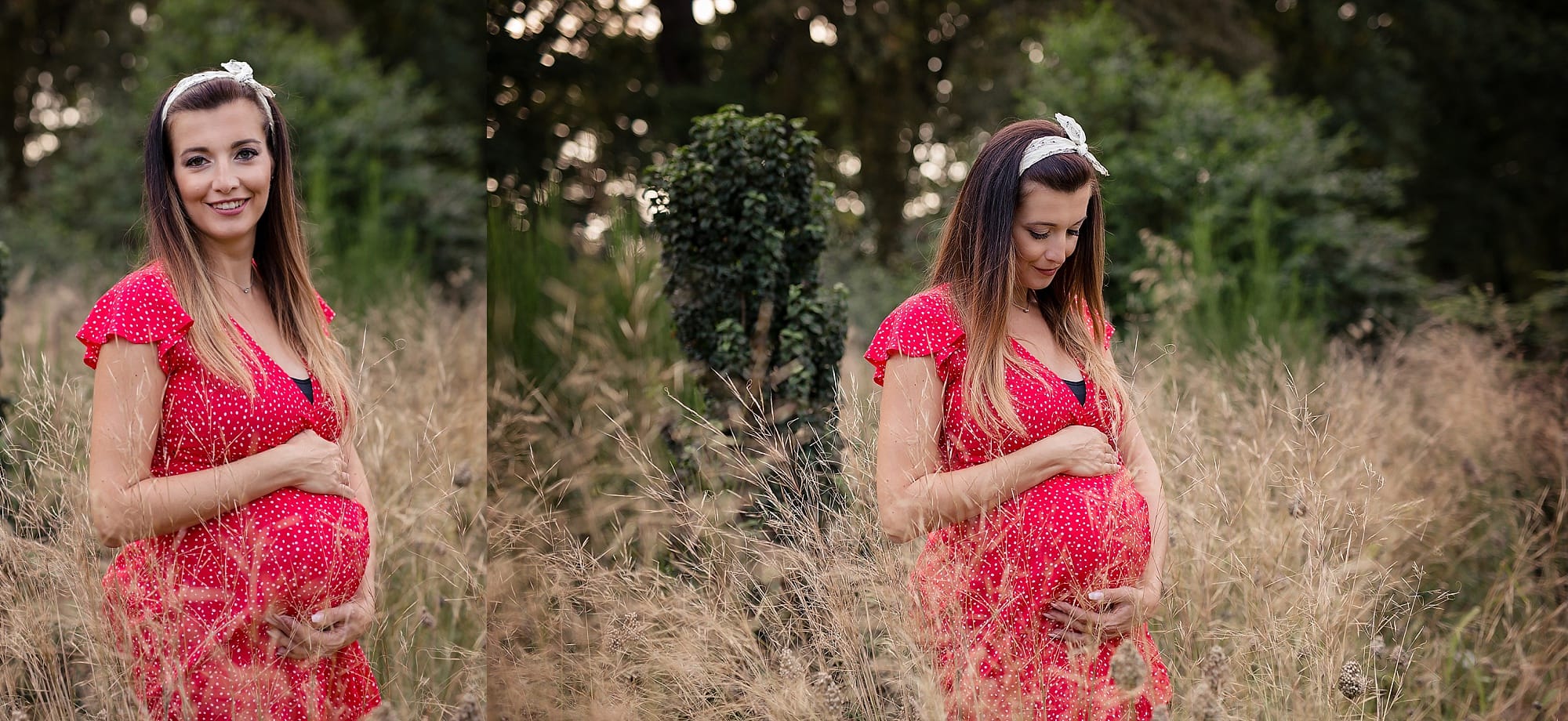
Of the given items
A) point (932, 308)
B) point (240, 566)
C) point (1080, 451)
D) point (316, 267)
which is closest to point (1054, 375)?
point (1080, 451)

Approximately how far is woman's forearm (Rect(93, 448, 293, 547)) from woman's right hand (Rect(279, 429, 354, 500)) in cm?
4

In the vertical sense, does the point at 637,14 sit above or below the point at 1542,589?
above

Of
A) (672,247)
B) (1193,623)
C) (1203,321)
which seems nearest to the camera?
(1193,623)

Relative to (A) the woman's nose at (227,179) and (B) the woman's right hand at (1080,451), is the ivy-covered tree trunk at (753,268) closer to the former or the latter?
(B) the woman's right hand at (1080,451)

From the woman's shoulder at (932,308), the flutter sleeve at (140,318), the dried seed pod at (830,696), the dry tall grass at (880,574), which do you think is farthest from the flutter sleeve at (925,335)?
the flutter sleeve at (140,318)

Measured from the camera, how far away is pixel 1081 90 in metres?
8.95

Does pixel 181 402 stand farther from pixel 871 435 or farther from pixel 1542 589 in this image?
pixel 1542 589

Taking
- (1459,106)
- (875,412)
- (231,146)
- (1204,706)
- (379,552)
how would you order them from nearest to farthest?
1. (1204,706)
2. (231,146)
3. (875,412)
4. (379,552)
5. (1459,106)

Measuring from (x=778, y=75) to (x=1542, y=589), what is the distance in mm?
10849

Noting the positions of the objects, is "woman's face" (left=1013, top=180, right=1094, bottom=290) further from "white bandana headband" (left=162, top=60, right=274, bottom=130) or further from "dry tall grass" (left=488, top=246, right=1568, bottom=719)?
"white bandana headband" (left=162, top=60, right=274, bottom=130)

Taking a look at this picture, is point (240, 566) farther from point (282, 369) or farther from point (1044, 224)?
point (1044, 224)

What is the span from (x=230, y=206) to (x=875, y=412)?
1606mm

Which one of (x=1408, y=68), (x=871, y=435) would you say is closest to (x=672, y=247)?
(x=871, y=435)

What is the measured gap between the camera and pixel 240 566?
1898 mm
